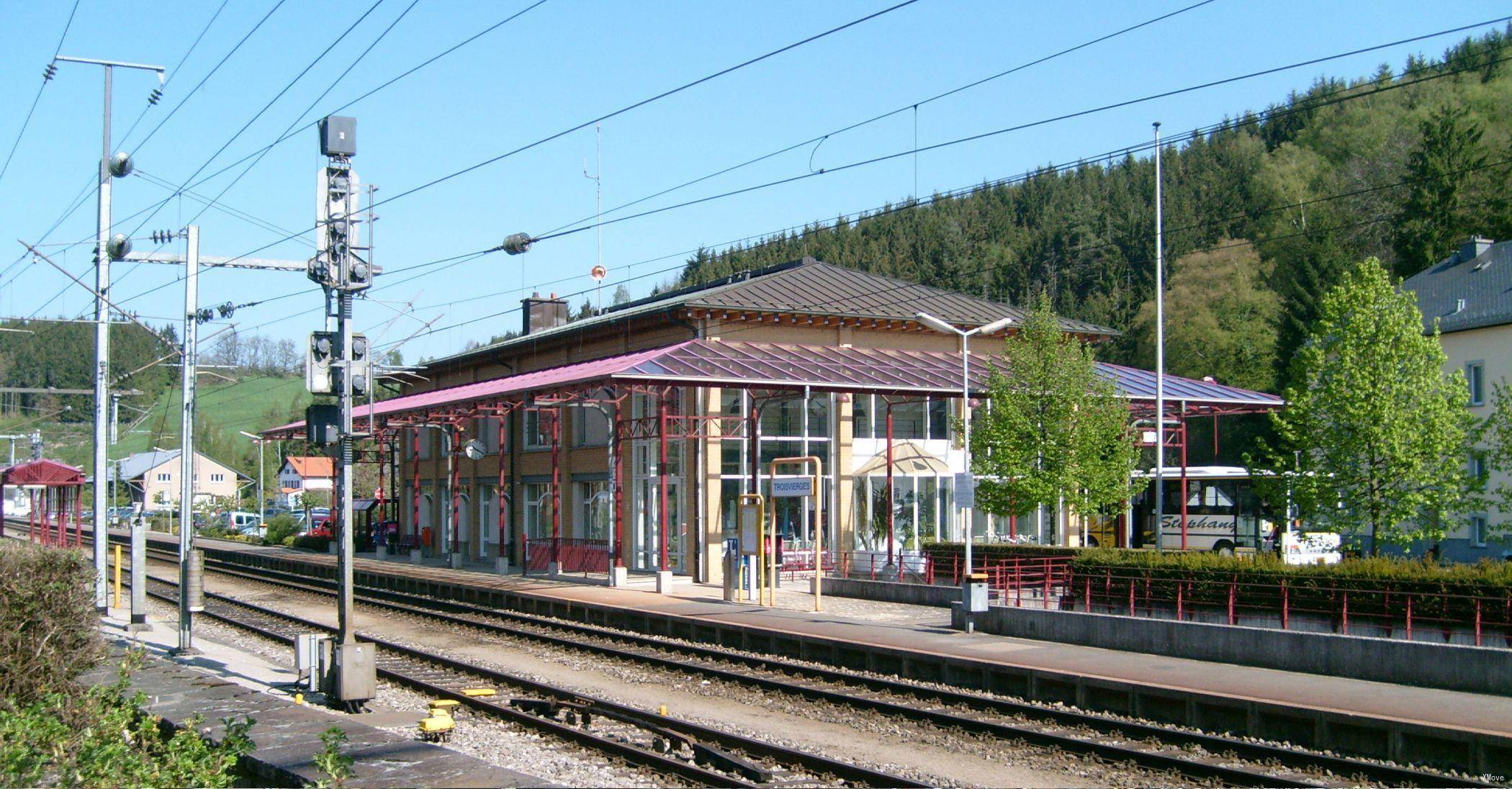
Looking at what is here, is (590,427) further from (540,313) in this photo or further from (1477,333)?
(1477,333)

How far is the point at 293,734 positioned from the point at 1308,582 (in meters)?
15.6

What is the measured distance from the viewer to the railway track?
1175 centimetres

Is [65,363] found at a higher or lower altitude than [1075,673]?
higher

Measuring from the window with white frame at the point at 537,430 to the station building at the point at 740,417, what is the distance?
0.08 meters

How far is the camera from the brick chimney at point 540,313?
53156 mm

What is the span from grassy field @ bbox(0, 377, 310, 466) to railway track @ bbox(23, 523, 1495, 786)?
7003cm

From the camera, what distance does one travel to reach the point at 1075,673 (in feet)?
53.3

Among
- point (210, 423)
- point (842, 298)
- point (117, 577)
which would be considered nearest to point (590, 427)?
point (842, 298)

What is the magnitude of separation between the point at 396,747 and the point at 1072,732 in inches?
298

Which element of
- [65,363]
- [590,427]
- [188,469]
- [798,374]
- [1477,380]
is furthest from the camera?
[65,363]

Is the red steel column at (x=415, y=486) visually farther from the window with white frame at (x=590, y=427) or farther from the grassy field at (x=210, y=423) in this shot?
the grassy field at (x=210, y=423)

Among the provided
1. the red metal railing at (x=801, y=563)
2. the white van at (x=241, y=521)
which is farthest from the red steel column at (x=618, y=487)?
the white van at (x=241, y=521)

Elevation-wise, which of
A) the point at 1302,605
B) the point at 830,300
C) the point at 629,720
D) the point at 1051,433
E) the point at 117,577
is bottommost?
the point at 629,720

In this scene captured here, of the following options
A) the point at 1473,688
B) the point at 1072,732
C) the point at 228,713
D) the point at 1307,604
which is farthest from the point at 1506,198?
the point at 228,713
